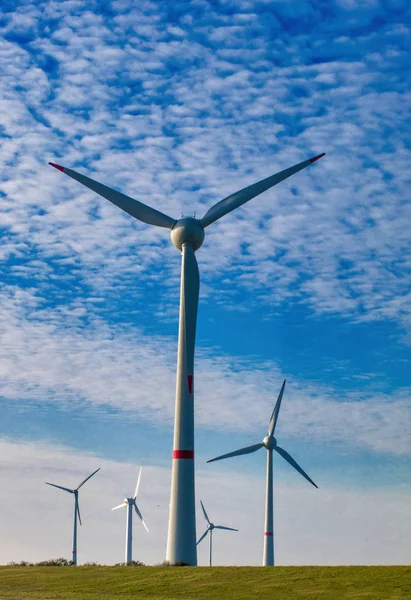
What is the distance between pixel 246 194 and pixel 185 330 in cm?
1646

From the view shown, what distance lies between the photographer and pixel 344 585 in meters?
52.8

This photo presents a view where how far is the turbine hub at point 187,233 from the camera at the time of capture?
251 ft

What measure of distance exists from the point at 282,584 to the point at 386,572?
6802 millimetres

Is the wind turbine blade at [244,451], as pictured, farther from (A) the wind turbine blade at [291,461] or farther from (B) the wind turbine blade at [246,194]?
(B) the wind turbine blade at [246,194]

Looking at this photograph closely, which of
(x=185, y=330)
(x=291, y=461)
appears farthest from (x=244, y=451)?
(x=185, y=330)

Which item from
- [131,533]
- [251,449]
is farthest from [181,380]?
[131,533]

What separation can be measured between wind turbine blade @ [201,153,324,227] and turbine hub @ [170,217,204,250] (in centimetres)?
288

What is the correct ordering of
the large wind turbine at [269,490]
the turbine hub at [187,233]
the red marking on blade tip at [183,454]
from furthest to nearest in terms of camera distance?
the large wind turbine at [269,490]
the turbine hub at [187,233]
the red marking on blade tip at [183,454]

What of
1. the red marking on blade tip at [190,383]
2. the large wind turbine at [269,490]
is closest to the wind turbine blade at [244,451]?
the large wind turbine at [269,490]

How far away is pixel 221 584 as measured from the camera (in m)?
56.1

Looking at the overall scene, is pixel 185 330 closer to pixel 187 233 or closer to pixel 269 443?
pixel 187 233

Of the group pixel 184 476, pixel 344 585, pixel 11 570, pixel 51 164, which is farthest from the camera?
pixel 51 164

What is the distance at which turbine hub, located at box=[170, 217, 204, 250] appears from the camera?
7662 centimetres

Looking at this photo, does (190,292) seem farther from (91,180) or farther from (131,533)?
(131,533)
